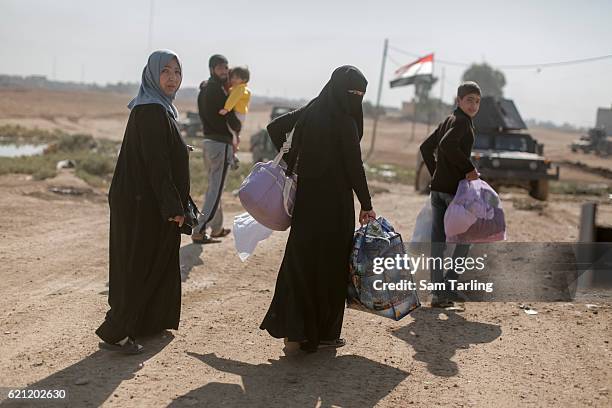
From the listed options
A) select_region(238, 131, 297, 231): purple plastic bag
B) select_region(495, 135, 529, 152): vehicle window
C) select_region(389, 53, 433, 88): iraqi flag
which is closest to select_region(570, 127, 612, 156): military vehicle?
select_region(389, 53, 433, 88): iraqi flag

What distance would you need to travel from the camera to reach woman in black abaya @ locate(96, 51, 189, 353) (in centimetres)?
472

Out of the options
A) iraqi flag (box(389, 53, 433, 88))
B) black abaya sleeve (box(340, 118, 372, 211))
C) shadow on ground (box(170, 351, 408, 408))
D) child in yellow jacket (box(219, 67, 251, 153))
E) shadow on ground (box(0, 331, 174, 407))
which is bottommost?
shadow on ground (box(0, 331, 174, 407))

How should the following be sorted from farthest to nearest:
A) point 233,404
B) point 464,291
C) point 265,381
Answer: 1. point 464,291
2. point 265,381
3. point 233,404

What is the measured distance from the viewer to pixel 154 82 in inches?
192

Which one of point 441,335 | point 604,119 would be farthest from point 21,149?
point 604,119

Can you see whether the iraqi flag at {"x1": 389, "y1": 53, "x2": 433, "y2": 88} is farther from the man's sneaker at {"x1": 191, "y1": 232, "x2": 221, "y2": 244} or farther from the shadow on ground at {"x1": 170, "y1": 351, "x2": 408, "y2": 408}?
the shadow on ground at {"x1": 170, "y1": 351, "x2": 408, "y2": 408}

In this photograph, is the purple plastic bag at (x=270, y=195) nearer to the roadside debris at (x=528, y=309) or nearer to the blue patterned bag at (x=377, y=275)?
the blue patterned bag at (x=377, y=275)

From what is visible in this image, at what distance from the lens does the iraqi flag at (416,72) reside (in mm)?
32094

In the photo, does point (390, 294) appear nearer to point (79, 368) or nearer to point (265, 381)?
point (265, 381)

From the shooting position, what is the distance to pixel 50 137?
34.2 m

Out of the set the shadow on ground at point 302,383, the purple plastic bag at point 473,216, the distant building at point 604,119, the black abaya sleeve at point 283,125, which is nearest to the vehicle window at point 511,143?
the purple plastic bag at point 473,216

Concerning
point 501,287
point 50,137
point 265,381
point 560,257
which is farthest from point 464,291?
point 50,137

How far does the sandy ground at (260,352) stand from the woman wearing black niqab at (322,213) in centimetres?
30

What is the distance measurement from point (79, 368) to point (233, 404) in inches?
39.8
